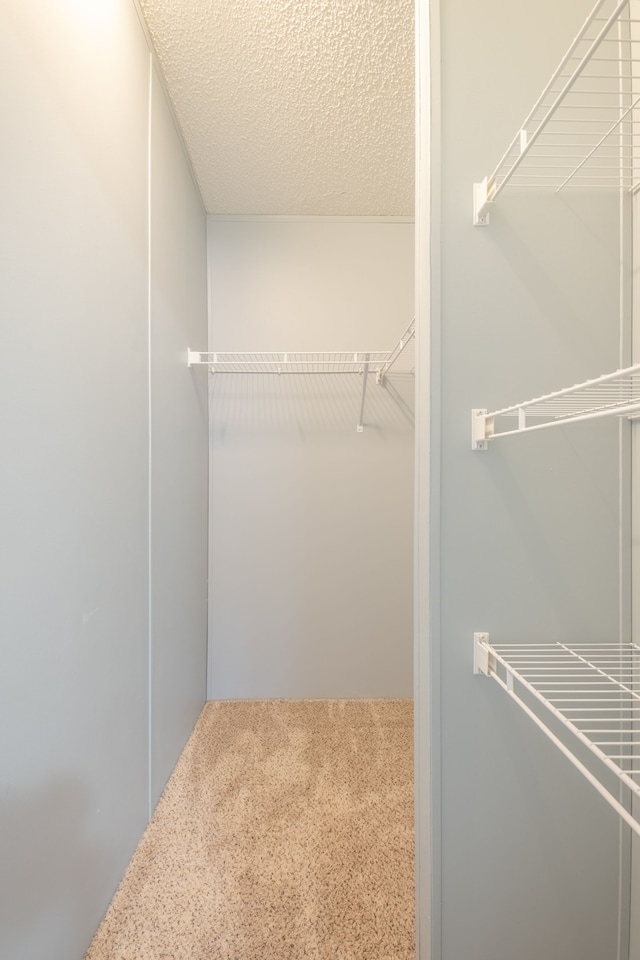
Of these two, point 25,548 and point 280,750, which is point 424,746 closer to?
point 25,548

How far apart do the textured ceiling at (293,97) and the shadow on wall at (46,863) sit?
2.01 metres

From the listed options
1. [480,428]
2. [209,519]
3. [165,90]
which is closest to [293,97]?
[165,90]

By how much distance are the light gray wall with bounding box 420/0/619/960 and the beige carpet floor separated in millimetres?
330

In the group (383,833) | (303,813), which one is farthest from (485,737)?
(303,813)

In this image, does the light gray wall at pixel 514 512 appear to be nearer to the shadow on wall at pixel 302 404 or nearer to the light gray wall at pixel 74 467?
the light gray wall at pixel 74 467

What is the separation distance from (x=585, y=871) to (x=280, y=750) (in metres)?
1.15

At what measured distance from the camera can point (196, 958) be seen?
3.43 feet

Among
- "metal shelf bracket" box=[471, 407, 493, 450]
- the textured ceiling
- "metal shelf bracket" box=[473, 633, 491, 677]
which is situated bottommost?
"metal shelf bracket" box=[473, 633, 491, 677]

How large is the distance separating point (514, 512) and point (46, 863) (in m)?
1.19

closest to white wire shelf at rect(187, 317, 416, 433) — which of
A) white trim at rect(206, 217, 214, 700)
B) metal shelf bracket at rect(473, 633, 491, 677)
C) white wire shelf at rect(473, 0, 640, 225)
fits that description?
white trim at rect(206, 217, 214, 700)

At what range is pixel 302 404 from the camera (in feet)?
7.22

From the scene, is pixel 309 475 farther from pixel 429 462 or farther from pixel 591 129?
pixel 591 129

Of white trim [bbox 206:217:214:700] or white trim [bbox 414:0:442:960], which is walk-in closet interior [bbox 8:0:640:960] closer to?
white trim [bbox 414:0:442:960]

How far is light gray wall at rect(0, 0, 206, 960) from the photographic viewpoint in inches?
30.3
